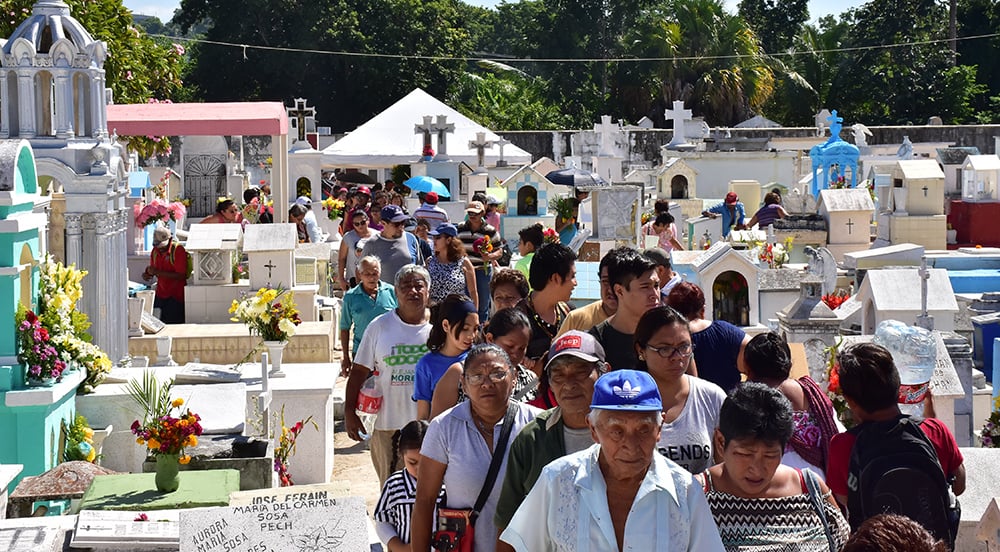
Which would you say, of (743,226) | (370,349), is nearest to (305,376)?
(370,349)

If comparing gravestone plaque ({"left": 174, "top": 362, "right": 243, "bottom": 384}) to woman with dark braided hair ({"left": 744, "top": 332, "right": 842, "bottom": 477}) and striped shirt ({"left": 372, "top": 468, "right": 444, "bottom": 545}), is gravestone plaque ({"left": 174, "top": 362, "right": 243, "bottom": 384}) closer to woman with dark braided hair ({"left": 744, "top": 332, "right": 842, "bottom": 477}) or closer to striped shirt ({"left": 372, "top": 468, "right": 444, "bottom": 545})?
striped shirt ({"left": 372, "top": 468, "right": 444, "bottom": 545})

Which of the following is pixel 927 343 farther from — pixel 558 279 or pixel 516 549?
pixel 516 549

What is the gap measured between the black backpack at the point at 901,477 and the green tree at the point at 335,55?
43.8 meters

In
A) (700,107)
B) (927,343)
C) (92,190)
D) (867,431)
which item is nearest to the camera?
(867,431)

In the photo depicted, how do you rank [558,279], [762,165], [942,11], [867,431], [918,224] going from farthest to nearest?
1. [942,11]
2. [762,165]
3. [918,224]
4. [558,279]
5. [867,431]

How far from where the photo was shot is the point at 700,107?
1806 inches

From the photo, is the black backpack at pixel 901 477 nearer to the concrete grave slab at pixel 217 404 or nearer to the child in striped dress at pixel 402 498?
the child in striped dress at pixel 402 498

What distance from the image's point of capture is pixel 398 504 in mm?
4855

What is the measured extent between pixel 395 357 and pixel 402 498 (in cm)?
177

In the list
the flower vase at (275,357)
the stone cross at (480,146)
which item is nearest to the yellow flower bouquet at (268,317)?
the flower vase at (275,357)

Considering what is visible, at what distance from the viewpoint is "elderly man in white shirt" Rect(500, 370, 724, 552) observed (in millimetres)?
3596

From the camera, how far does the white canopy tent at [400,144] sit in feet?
84.5

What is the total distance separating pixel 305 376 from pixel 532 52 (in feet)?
154

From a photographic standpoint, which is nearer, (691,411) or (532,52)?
(691,411)
